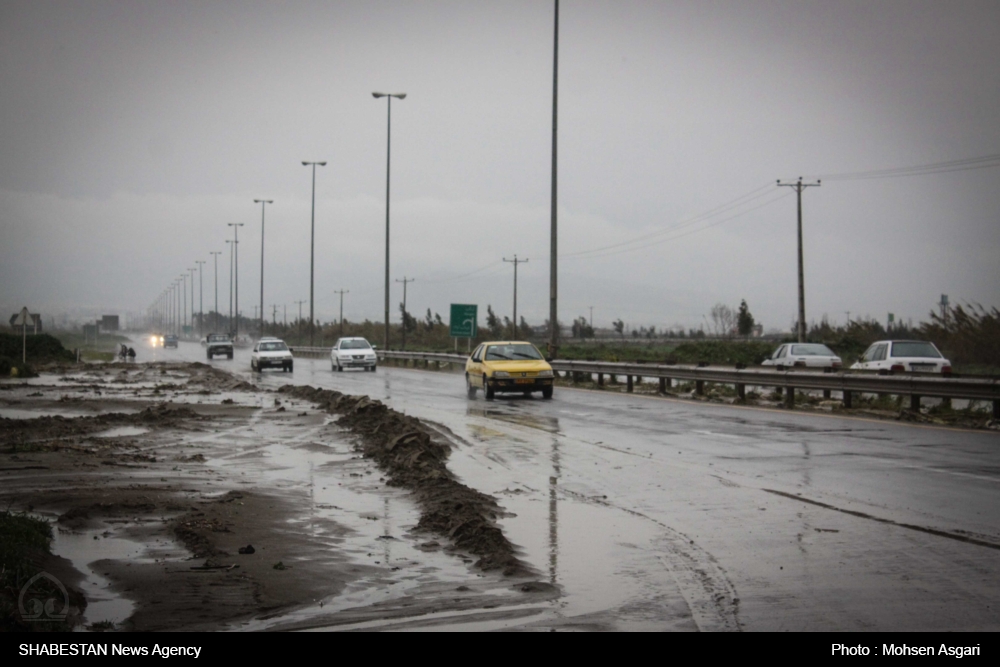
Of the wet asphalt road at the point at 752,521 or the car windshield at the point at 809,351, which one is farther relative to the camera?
the car windshield at the point at 809,351

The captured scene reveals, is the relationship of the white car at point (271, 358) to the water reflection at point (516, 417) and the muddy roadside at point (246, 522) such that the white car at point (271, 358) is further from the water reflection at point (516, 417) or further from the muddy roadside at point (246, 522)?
the muddy roadside at point (246, 522)

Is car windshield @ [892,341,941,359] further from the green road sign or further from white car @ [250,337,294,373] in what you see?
white car @ [250,337,294,373]

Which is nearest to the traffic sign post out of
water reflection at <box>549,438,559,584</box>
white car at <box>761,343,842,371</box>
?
white car at <box>761,343,842,371</box>

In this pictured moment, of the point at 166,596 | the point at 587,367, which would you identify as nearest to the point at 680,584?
the point at 166,596

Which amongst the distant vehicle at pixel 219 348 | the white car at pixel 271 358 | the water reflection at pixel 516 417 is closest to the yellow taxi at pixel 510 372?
the water reflection at pixel 516 417

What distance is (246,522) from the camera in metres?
9.62

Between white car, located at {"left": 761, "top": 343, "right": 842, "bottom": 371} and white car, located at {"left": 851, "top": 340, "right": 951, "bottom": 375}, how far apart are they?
3544 millimetres

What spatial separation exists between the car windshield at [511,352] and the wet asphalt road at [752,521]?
11.4 metres

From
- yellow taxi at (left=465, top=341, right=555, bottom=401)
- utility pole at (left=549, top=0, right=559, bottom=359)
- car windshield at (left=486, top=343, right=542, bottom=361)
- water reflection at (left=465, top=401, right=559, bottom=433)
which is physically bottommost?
water reflection at (left=465, top=401, right=559, bottom=433)

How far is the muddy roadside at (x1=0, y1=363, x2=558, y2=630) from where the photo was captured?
6.74m

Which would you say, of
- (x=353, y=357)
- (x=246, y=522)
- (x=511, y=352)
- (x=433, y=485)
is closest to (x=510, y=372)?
(x=511, y=352)

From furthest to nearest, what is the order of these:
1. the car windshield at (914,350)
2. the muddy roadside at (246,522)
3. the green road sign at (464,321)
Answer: the green road sign at (464,321), the car windshield at (914,350), the muddy roadside at (246,522)

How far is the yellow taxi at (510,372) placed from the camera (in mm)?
29953
